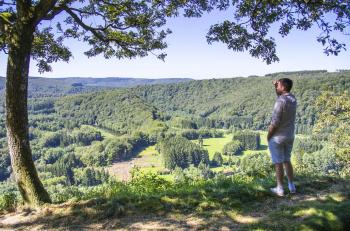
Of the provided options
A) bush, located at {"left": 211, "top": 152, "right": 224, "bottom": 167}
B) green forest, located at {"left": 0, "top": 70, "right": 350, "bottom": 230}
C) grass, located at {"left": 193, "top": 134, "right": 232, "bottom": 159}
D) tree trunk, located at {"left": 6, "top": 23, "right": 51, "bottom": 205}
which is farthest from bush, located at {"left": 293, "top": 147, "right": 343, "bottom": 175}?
grass, located at {"left": 193, "top": 134, "right": 232, "bottom": 159}

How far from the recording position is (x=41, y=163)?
129000 mm

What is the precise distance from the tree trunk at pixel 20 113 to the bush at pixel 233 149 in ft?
438

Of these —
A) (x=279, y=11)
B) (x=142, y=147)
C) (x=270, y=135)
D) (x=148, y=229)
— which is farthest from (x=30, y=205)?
(x=142, y=147)

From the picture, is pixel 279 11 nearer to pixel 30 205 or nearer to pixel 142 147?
pixel 30 205

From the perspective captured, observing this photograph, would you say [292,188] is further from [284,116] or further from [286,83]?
[286,83]

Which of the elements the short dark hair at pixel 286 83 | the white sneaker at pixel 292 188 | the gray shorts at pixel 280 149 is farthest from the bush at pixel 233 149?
the short dark hair at pixel 286 83

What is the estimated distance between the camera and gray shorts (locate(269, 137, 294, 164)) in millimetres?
7312

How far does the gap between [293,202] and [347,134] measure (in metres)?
17.0

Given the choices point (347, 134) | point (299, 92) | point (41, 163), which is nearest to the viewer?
point (347, 134)

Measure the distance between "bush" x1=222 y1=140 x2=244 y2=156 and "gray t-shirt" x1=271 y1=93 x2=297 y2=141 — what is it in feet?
438

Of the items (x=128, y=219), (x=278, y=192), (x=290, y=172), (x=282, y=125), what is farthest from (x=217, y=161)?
(x=128, y=219)

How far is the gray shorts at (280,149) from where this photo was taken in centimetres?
731

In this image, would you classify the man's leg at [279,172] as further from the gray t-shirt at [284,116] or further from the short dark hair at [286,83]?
the short dark hair at [286,83]

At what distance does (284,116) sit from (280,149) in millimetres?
643
